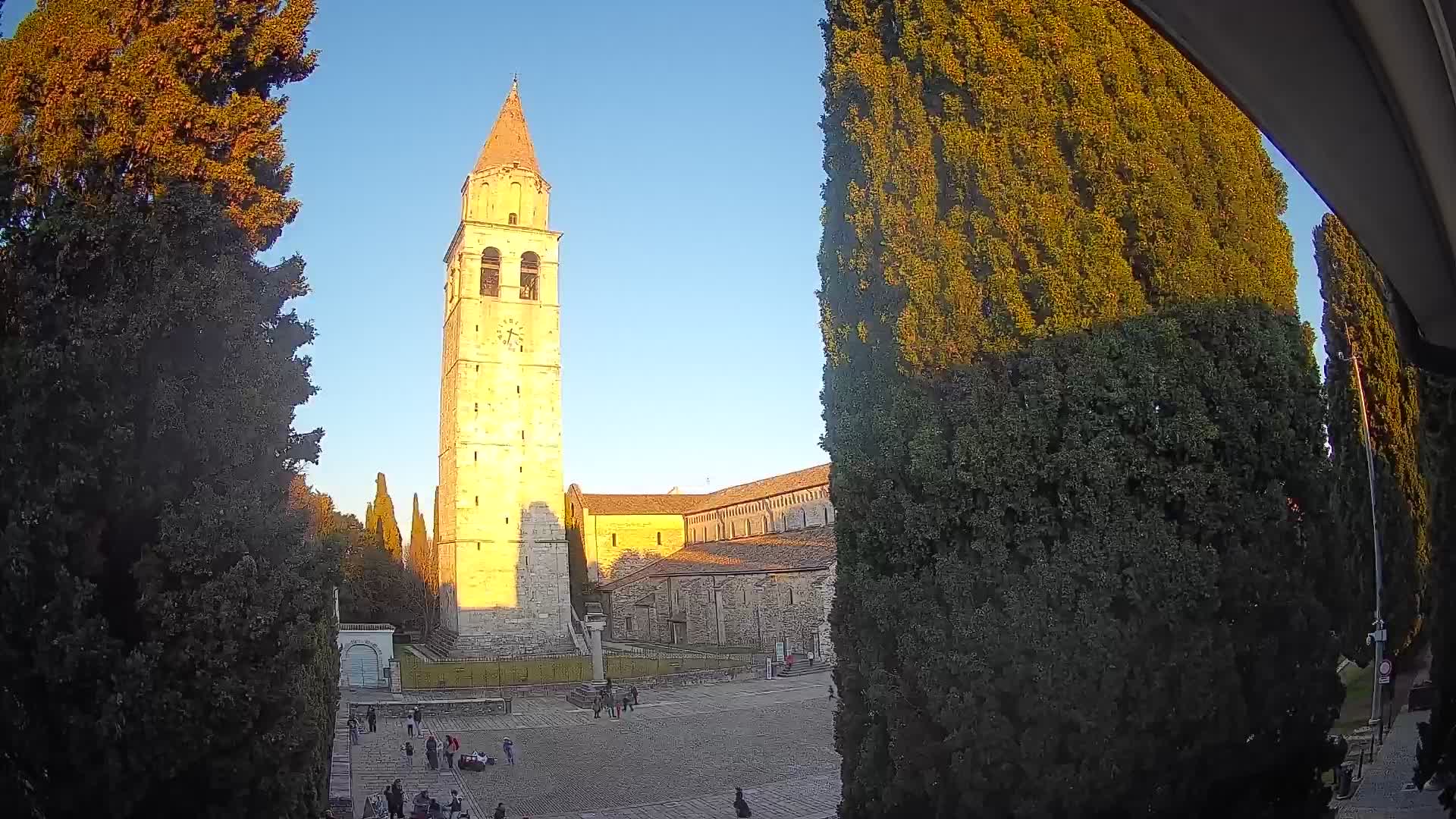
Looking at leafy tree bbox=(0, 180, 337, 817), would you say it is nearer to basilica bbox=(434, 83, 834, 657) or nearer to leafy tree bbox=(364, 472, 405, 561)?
basilica bbox=(434, 83, 834, 657)

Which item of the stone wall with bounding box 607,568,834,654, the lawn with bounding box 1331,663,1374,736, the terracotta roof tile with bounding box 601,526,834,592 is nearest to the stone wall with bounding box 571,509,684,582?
the terracotta roof tile with bounding box 601,526,834,592

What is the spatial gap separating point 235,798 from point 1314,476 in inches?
314

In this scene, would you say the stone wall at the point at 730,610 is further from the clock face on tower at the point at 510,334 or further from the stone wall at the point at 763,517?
the clock face on tower at the point at 510,334

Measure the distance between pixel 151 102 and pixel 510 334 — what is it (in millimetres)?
33923

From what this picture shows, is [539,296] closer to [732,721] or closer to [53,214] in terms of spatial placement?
[732,721]

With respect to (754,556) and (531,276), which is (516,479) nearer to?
(531,276)

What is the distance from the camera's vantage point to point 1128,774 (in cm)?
635

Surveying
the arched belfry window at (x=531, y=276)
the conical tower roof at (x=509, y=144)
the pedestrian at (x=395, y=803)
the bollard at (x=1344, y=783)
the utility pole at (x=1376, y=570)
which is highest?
the conical tower roof at (x=509, y=144)

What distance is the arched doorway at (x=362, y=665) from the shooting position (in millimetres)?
31984

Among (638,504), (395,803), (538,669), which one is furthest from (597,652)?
(638,504)

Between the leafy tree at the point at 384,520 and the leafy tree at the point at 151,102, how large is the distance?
1944 inches

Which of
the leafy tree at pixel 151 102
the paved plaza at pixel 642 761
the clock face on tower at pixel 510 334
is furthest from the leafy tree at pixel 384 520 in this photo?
the leafy tree at pixel 151 102

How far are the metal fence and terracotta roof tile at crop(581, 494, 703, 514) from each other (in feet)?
68.3

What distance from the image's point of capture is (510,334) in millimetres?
40469
